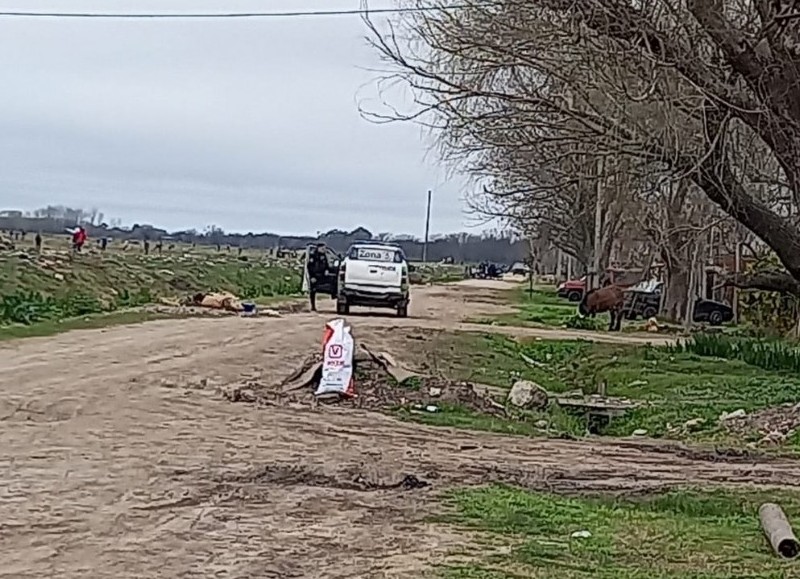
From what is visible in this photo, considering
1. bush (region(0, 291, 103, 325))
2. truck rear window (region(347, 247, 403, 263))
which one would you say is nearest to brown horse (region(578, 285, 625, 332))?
truck rear window (region(347, 247, 403, 263))

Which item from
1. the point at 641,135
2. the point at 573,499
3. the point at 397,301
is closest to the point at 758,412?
the point at 641,135

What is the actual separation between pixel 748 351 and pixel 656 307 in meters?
21.3

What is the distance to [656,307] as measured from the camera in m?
47.3

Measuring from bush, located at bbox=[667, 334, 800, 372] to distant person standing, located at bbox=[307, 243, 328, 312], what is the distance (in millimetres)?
11459

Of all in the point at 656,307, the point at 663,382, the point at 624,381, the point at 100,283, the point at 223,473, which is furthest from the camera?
the point at 656,307

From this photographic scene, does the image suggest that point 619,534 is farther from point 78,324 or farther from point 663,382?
point 78,324

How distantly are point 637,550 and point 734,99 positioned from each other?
9697 millimetres

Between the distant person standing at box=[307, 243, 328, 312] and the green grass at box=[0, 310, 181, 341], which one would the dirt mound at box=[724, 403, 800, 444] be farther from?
the distant person standing at box=[307, 243, 328, 312]

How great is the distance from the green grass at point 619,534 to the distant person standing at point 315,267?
26.8m

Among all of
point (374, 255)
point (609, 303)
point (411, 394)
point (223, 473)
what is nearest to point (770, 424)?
point (411, 394)

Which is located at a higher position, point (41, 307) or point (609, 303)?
point (609, 303)

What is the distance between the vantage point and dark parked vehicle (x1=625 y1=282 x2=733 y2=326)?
44906 millimetres

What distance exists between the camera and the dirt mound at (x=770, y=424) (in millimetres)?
15961

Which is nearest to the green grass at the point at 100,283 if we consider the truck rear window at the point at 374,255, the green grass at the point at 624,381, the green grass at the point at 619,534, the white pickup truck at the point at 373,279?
the white pickup truck at the point at 373,279
